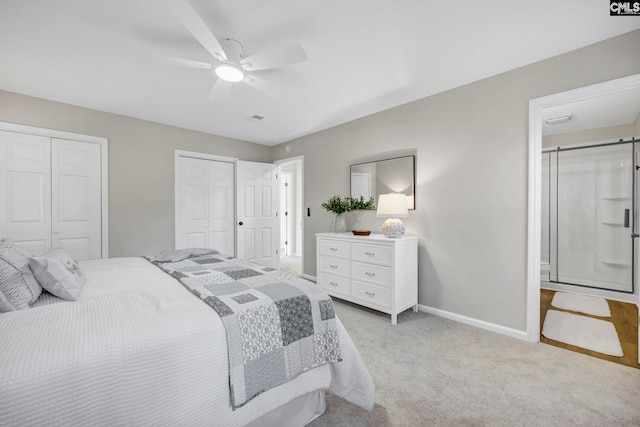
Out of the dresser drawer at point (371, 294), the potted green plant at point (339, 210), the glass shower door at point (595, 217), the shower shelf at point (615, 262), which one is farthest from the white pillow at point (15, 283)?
the shower shelf at point (615, 262)

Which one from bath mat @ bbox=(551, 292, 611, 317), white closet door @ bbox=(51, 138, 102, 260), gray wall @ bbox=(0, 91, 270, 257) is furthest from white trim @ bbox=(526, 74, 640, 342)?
white closet door @ bbox=(51, 138, 102, 260)

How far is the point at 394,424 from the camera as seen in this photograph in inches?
58.1

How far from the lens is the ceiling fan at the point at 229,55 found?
65.2 inches

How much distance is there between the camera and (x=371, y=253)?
2.98 meters

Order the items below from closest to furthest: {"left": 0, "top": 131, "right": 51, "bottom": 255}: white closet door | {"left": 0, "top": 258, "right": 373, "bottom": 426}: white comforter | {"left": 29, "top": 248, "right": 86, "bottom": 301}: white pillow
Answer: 1. {"left": 0, "top": 258, "right": 373, "bottom": 426}: white comforter
2. {"left": 29, "top": 248, "right": 86, "bottom": 301}: white pillow
3. {"left": 0, "top": 131, "right": 51, "bottom": 255}: white closet door

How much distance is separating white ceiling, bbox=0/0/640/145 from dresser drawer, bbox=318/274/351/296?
7.04ft

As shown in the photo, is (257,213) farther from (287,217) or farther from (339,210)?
(287,217)

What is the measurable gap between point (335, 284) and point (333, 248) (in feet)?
1.46

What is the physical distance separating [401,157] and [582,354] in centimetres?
240

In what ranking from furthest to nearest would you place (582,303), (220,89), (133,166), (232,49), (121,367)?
(133,166), (582,303), (220,89), (232,49), (121,367)

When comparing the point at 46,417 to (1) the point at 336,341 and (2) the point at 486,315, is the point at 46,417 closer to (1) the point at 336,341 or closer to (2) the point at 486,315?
(1) the point at 336,341

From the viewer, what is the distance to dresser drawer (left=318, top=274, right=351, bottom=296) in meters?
3.25

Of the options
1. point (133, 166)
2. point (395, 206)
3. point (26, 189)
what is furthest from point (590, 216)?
point (26, 189)

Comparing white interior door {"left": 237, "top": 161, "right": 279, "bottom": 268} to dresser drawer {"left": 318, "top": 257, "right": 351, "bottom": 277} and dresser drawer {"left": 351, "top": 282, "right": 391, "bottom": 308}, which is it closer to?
dresser drawer {"left": 318, "top": 257, "right": 351, "bottom": 277}
